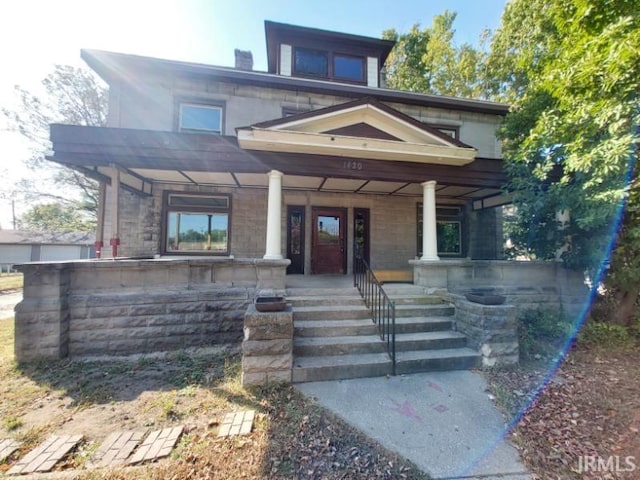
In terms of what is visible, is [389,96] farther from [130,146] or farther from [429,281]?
[130,146]

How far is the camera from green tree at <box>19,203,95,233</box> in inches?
977

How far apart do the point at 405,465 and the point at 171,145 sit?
6241 millimetres

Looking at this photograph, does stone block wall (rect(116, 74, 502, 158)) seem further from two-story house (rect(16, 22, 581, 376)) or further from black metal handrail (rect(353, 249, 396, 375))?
black metal handrail (rect(353, 249, 396, 375))

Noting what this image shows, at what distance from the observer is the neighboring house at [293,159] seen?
5664mm

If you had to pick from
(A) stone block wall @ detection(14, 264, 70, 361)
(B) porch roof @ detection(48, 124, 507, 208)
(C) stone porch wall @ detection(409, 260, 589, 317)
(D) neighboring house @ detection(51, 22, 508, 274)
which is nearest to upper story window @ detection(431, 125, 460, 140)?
(D) neighboring house @ detection(51, 22, 508, 274)

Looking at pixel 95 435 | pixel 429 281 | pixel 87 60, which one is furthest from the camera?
pixel 87 60

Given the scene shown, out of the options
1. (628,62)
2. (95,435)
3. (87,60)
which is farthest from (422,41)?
(95,435)

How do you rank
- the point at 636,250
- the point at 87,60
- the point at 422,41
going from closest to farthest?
1. the point at 636,250
2. the point at 87,60
3. the point at 422,41

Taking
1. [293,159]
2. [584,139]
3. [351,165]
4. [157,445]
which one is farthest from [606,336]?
[157,445]

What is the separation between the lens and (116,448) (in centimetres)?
262

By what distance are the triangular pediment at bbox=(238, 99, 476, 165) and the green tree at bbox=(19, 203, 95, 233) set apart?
25.5m

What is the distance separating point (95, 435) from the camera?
283 centimetres

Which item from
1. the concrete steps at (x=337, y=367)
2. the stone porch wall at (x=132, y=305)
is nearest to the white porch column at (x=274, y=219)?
the stone porch wall at (x=132, y=305)

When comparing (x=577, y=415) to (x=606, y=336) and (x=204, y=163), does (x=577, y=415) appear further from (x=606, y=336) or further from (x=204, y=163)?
(x=204, y=163)
